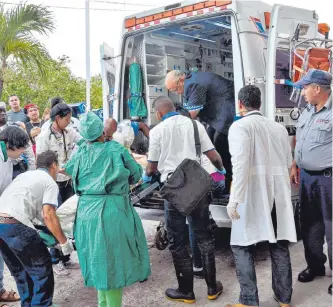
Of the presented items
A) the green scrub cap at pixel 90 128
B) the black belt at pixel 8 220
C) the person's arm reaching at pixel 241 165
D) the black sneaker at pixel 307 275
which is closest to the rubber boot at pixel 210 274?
the person's arm reaching at pixel 241 165

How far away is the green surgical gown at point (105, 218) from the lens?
2.86 metres

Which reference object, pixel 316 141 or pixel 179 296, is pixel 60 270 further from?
pixel 316 141

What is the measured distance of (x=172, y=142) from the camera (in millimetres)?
A: 3369

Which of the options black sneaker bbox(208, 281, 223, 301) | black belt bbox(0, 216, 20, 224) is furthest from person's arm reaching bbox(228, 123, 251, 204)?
black belt bbox(0, 216, 20, 224)

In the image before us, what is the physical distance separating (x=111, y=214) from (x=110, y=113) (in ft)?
8.71

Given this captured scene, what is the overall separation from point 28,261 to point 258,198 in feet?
5.38

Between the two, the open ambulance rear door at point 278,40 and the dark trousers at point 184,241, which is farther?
the open ambulance rear door at point 278,40

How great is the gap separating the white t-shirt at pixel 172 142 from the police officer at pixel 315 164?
915 millimetres

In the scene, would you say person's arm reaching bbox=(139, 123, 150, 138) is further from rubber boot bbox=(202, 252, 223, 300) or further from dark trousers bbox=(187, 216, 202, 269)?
rubber boot bbox=(202, 252, 223, 300)

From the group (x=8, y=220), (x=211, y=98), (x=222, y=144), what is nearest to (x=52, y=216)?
(x=8, y=220)

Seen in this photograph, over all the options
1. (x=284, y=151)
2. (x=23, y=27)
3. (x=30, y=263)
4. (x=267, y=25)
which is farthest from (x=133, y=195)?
(x=23, y=27)

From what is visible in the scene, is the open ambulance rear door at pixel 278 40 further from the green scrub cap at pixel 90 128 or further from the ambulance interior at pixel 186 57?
the green scrub cap at pixel 90 128

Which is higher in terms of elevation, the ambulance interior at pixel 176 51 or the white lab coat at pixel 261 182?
the ambulance interior at pixel 176 51

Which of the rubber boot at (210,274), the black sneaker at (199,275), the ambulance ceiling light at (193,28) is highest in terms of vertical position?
the ambulance ceiling light at (193,28)
